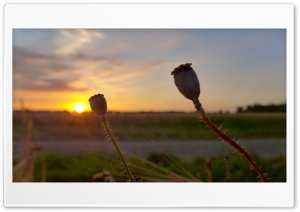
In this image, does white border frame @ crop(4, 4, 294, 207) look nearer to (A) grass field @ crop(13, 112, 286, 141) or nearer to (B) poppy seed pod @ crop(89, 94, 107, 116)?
(A) grass field @ crop(13, 112, 286, 141)

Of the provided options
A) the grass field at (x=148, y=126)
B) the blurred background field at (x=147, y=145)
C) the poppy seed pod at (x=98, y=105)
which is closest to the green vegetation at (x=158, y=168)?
the blurred background field at (x=147, y=145)

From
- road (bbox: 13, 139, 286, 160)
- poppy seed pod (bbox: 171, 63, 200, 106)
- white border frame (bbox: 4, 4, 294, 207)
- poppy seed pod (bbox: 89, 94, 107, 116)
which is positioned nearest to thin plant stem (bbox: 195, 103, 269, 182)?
poppy seed pod (bbox: 171, 63, 200, 106)

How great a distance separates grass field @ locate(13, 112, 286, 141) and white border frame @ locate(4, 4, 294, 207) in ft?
0.59

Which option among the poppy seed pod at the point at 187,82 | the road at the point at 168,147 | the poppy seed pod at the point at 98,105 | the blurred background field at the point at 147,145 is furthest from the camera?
the road at the point at 168,147

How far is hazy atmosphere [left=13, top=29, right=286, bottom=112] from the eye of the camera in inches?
74.3

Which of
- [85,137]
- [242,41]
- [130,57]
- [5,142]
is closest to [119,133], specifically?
[85,137]

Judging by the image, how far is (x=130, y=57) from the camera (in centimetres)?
197

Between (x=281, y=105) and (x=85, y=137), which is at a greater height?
(x=281, y=105)

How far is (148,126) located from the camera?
2080 mm

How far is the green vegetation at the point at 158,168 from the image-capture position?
77.7 inches

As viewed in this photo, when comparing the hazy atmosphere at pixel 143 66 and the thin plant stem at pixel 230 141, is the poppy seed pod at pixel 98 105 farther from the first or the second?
the hazy atmosphere at pixel 143 66

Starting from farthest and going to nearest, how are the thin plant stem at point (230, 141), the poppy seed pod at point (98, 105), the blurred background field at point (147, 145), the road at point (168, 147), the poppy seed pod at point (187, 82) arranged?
the road at point (168, 147)
the blurred background field at point (147, 145)
the poppy seed pod at point (98, 105)
the poppy seed pod at point (187, 82)
the thin plant stem at point (230, 141)

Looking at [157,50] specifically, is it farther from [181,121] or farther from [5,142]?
[5,142]
